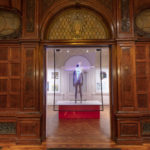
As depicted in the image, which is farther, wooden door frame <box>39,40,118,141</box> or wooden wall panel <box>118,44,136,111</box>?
wooden door frame <box>39,40,118,141</box>

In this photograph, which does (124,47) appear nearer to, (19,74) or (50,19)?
(50,19)

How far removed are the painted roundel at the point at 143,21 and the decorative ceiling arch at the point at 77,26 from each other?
2.76 feet

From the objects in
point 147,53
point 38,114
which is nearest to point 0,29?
point 38,114

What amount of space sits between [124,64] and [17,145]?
10.3 ft

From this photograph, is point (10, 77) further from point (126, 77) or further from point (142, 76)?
point (142, 76)

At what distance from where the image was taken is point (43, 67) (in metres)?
3.50

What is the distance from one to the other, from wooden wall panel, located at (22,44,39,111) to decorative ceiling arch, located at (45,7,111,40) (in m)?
0.59

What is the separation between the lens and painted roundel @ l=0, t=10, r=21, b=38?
11.9ft

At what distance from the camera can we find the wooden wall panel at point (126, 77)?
3289 mm

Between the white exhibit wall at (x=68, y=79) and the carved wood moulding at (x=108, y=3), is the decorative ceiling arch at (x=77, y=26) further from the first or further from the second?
the white exhibit wall at (x=68, y=79)

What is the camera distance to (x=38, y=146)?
311 centimetres

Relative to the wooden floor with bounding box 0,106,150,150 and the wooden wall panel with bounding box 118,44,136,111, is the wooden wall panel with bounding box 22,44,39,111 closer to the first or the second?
the wooden floor with bounding box 0,106,150,150

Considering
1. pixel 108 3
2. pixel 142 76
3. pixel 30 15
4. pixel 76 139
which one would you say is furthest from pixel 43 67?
pixel 142 76

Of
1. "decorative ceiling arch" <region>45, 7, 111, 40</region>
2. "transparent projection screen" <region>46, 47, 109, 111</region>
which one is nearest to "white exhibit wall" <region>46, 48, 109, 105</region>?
"transparent projection screen" <region>46, 47, 109, 111</region>
